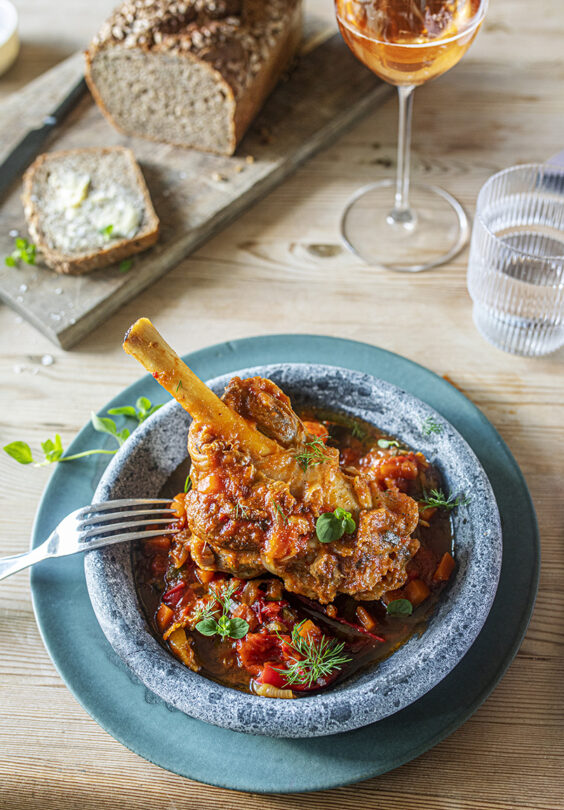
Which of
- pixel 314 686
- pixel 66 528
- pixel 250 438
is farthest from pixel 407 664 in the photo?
pixel 66 528

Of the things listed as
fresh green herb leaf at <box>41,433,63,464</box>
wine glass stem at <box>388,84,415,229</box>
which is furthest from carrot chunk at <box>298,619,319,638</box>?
wine glass stem at <box>388,84,415,229</box>

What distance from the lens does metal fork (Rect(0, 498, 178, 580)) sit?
184 cm

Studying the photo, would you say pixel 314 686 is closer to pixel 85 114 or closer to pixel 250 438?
pixel 250 438

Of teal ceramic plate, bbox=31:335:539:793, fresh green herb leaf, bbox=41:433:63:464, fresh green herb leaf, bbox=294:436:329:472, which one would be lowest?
teal ceramic plate, bbox=31:335:539:793

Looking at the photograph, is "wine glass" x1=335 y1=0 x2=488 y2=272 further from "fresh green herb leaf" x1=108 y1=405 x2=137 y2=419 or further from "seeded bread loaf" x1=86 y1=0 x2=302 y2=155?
"fresh green herb leaf" x1=108 y1=405 x2=137 y2=419

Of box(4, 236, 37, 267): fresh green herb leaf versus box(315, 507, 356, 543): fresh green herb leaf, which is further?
box(4, 236, 37, 267): fresh green herb leaf

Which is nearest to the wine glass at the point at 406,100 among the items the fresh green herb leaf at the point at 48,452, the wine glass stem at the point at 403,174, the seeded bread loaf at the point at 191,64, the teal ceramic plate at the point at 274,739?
the wine glass stem at the point at 403,174

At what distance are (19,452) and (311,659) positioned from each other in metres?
1.07

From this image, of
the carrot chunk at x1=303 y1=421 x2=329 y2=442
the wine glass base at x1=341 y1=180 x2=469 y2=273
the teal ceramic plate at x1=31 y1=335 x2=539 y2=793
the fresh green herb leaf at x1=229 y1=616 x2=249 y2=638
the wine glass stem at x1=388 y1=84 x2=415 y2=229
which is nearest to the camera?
the teal ceramic plate at x1=31 y1=335 x2=539 y2=793

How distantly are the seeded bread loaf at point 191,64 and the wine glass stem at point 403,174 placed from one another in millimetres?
602

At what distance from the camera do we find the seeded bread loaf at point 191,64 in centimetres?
285

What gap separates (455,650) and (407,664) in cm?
10

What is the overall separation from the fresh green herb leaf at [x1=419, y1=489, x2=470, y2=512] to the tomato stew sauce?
14mm

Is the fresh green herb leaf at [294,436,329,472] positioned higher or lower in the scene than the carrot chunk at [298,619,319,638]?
higher
